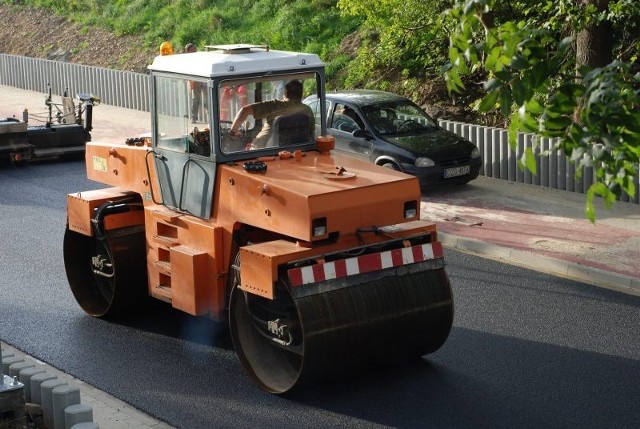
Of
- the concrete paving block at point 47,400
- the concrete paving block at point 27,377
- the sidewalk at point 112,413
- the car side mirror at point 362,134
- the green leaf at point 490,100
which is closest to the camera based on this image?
the green leaf at point 490,100

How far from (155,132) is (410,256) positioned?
2.77 m

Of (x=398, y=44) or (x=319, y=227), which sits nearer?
(x=319, y=227)

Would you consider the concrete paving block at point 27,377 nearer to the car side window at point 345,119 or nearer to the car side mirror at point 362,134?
the car side mirror at point 362,134

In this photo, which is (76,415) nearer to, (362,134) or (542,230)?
(542,230)

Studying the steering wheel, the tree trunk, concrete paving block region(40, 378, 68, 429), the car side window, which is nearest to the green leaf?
concrete paving block region(40, 378, 68, 429)

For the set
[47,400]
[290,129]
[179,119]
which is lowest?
[47,400]

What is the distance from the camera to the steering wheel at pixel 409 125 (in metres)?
18.0

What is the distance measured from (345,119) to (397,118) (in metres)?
0.81

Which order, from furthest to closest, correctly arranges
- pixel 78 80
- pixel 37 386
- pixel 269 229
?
pixel 78 80
pixel 269 229
pixel 37 386

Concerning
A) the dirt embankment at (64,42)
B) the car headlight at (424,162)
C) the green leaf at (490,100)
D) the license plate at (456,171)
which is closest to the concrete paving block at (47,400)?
the green leaf at (490,100)

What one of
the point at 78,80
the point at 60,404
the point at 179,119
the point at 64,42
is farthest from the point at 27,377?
the point at 64,42

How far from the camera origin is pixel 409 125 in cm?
1812

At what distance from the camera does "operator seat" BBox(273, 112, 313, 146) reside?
10.6 metres

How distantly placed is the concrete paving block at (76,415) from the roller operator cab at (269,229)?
1.83 m
